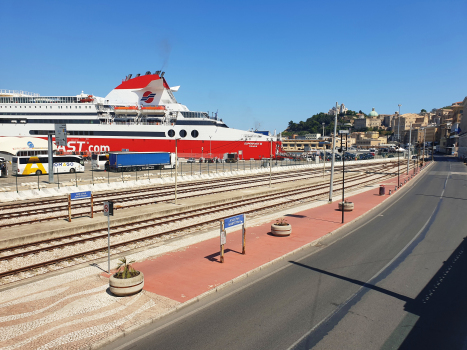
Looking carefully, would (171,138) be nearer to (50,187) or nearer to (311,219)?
(50,187)

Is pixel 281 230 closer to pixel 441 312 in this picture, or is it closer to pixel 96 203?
pixel 441 312

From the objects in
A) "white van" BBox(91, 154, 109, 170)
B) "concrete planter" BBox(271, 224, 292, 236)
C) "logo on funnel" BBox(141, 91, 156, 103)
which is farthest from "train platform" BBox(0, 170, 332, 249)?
"logo on funnel" BBox(141, 91, 156, 103)

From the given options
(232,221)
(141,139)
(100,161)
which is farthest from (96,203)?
(141,139)

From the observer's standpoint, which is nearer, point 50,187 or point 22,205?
point 22,205

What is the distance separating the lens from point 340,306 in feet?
29.0

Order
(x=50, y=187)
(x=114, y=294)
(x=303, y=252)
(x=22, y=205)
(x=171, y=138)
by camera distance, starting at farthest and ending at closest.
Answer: (x=171, y=138) < (x=50, y=187) < (x=22, y=205) < (x=303, y=252) < (x=114, y=294)

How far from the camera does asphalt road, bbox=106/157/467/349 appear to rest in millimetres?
7219

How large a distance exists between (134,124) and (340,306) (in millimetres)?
69497

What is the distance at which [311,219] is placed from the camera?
19.9m

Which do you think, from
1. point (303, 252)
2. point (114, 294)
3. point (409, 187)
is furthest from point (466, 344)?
point (409, 187)

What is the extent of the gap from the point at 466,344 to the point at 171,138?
6709 centimetres

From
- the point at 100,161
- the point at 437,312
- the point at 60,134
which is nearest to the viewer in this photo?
the point at 437,312

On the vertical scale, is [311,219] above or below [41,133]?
below

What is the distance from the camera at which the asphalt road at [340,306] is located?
23.7ft
